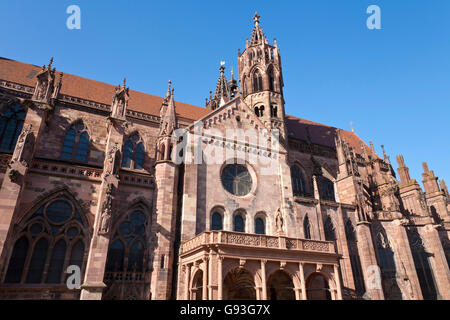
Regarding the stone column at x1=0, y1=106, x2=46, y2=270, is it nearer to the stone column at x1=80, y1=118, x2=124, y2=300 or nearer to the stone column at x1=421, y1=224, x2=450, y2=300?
the stone column at x1=80, y1=118, x2=124, y2=300

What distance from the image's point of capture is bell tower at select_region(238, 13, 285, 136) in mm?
29312

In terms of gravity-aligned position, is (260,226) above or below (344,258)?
above

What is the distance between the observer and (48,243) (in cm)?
1653

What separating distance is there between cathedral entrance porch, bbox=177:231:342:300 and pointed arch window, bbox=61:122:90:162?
11.1 metres

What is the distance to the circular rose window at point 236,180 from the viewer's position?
73.4 feet

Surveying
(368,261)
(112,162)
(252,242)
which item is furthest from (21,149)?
(368,261)

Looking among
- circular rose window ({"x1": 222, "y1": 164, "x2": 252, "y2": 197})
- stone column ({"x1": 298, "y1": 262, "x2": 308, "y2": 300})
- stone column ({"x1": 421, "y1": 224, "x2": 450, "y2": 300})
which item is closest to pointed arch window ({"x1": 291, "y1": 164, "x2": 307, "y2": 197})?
circular rose window ({"x1": 222, "y1": 164, "x2": 252, "y2": 197})

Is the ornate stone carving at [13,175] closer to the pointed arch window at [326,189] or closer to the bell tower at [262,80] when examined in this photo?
the bell tower at [262,80]

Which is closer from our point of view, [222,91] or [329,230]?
[329,230]

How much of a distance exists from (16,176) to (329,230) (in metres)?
22.2

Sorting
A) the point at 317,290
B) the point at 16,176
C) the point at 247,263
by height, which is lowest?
the point at 317,290

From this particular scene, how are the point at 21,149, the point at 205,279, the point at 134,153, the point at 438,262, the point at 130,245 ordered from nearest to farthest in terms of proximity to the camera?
the point at 205,279 → the point at 21,149 → the point at 130,245 → the point at 134,153 → the point at 438,262

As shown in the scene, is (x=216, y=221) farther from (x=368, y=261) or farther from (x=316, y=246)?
(x=368, y=261)
